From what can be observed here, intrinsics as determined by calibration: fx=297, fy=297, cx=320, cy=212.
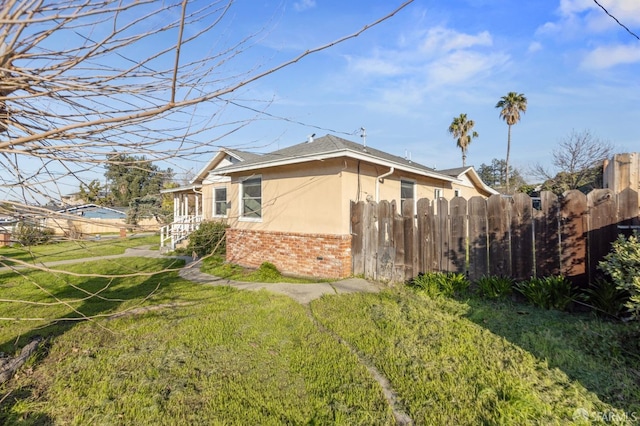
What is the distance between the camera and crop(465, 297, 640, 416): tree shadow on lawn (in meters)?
2.62

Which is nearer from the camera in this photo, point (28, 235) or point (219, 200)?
point (28, 235)

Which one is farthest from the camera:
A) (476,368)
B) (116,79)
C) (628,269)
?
(628,269)

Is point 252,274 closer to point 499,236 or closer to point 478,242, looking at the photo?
point 478,242

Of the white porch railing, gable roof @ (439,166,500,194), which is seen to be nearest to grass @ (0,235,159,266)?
the white porch railing

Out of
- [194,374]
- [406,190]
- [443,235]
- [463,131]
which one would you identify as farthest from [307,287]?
[463,131]

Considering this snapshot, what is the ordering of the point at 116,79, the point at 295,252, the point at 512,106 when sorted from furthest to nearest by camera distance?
the point at 512,106, the point at 295,252, the point at 116,79

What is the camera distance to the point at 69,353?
371 cm

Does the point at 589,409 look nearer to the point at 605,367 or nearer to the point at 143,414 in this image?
the point at 605,367

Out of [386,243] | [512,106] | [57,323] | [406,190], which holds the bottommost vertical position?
[57,323]

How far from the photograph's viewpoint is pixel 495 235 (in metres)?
5.46

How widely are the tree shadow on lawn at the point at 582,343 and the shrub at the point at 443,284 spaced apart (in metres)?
0.85

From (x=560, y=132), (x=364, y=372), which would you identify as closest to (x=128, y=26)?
(x=364, y=372)

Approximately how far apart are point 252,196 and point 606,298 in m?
8.84

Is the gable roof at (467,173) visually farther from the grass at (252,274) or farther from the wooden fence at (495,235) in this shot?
the grass at (252,274)
